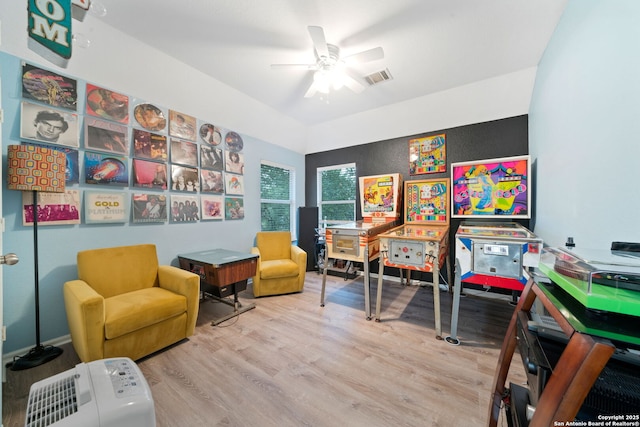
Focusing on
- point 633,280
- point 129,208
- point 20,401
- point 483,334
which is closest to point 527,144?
point 483,334

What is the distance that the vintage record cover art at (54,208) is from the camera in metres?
1.85

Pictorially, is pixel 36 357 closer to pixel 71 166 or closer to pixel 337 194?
pixel 71 166

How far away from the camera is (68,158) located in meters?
2.05

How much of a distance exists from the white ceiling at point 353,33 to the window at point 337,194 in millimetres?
1772

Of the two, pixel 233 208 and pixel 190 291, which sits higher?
pixel 233 208

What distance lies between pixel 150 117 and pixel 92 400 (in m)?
2.80

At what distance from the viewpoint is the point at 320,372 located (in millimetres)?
1716

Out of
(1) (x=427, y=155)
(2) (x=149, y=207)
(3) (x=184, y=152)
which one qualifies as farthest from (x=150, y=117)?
(1) (x=427, y=155)

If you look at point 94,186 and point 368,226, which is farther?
point 368,226

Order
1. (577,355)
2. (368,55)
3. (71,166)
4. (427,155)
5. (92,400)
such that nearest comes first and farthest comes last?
(577,355) → (92,400) → (71,166) → (368,55) → (427,155)

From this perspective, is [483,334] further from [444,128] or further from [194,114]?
[194,114]

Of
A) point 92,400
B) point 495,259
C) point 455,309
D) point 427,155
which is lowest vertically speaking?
point 455,309

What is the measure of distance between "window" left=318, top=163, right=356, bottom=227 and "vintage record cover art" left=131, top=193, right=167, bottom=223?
2866mm

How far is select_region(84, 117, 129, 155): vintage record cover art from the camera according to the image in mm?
2166
